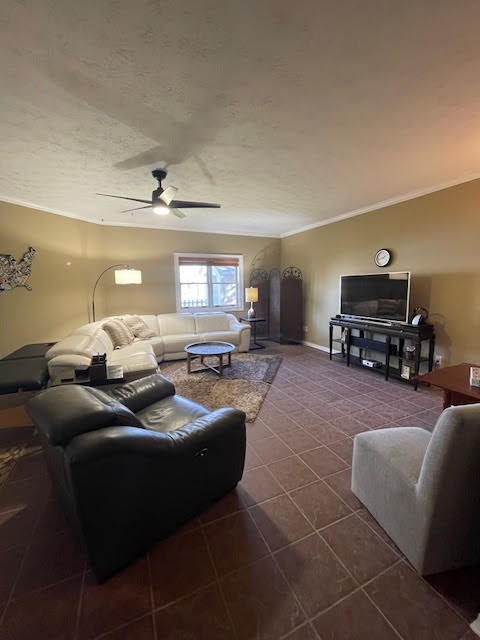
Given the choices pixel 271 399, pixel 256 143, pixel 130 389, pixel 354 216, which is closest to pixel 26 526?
pixel 130 389

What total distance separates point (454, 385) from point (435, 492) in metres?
1.57

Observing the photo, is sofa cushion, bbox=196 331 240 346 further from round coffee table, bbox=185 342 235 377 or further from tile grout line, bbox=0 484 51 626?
tile grout line, bbox=0 484 51 626

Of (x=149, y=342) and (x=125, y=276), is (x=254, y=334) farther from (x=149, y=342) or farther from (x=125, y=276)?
(x=125, y=276)

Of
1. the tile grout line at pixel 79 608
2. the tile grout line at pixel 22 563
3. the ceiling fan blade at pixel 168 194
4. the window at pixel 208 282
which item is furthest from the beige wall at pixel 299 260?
the tile grout line at pixel 79 608

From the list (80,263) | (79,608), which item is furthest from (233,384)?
(80,263)

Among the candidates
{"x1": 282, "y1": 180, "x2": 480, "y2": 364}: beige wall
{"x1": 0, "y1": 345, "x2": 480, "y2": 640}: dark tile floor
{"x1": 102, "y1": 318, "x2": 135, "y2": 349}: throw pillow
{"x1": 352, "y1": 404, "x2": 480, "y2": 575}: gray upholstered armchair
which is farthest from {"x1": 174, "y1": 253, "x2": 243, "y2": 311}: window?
{"x1": 352, "y1": 404, "x2": 480, "y2": 575}: gray upholstered armchair

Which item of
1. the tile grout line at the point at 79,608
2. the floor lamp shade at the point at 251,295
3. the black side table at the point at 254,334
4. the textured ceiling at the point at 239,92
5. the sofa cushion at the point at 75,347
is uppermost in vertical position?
the textured ceiling at the point at 239,92

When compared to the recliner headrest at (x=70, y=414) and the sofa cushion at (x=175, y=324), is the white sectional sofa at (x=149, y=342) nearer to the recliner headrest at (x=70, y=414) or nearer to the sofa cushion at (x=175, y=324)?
the sofa cushion at (x=175, y=324)

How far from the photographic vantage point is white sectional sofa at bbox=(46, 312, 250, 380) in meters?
2.79

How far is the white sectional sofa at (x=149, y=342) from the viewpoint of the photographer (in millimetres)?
2789

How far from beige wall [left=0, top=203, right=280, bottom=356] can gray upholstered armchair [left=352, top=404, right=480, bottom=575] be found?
460 centimetres

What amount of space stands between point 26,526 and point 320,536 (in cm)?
169

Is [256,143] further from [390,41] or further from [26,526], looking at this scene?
[26,526]

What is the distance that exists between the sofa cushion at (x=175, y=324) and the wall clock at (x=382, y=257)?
354cm
